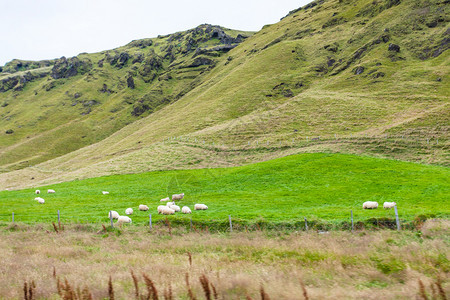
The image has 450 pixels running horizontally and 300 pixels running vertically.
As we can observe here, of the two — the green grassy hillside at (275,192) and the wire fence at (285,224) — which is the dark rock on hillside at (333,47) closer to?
the green grassy hillside at (275,192)

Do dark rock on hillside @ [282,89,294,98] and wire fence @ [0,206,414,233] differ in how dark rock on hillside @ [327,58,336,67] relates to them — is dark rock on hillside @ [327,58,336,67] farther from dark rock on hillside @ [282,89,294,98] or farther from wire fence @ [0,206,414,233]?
wire fence @ [0,206,414,233]

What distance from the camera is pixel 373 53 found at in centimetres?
11950

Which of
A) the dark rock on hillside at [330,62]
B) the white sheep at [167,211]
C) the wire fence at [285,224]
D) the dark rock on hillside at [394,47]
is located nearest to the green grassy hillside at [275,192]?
the wire fence at [285,224]

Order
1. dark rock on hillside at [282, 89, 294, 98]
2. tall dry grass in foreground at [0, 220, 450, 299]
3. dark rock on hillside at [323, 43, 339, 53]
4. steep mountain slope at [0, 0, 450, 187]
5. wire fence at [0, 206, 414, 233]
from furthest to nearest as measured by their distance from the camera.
Answer: dark rock on hillside at [323, 43, 339, 53], dark rock on hillside at [282, 89, 294, 98], steep mountain slope at [0, 0, 450, 187], wire fence at [0, 206, 414, 233], tall dry grass in foreground at [0, 220, 450, 299]

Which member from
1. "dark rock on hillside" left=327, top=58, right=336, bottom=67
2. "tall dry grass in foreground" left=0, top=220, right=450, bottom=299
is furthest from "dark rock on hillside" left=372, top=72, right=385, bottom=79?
"tall dry grass in foreground" left=0, top=220, right=450, bottom=299

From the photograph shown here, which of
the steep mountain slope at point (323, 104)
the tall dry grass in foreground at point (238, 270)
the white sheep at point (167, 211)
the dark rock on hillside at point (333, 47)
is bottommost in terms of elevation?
the tall dry grass in foreground at point (238, 270)

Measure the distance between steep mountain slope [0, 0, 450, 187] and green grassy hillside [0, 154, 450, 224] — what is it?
30.5 feet

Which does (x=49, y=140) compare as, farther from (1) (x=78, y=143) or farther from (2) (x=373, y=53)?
(2) (x=373, y=53)

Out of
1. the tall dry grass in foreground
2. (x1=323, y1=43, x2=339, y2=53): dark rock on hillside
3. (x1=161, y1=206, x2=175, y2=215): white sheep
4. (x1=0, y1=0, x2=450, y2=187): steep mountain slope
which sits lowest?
the tall dry grass in foreground

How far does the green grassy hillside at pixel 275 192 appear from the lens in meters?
23.5

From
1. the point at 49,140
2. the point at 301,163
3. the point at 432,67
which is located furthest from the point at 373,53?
the point at 49,140

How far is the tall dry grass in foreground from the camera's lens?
273 inches

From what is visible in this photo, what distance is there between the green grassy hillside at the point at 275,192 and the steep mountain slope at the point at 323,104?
929cm

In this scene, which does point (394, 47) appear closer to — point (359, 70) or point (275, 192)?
point (359, 70)
